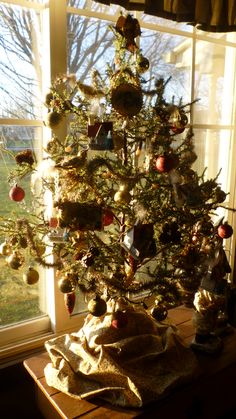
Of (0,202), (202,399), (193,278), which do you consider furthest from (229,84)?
(202,399)

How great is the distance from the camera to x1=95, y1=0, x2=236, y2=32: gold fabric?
1321mm

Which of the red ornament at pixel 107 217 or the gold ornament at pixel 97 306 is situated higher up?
the red ornament at pixel 107 217

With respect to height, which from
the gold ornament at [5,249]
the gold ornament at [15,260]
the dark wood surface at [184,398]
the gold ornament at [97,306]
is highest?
the gold ornament at [5,249]

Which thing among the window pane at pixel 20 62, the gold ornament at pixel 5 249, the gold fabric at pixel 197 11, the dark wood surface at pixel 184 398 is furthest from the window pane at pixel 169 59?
the dark wood surface at pixel 184 398

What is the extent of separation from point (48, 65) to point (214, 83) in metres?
1.02

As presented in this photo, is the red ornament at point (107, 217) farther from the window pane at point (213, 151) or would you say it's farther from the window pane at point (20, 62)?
the window pane at point (213, 151)

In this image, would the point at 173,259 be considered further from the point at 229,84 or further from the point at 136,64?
the point at 229,84

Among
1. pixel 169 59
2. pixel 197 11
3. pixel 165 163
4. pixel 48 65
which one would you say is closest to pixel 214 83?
pixel 169 59

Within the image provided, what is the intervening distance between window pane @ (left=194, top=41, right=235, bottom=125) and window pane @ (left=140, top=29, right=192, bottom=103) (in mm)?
104

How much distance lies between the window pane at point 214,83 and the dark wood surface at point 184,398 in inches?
45.2

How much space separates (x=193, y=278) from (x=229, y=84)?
1.26m

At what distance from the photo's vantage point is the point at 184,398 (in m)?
1.12

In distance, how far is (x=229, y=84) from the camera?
199cm

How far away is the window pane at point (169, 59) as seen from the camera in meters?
1.63
